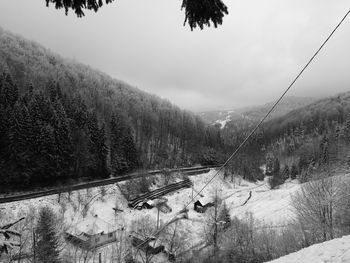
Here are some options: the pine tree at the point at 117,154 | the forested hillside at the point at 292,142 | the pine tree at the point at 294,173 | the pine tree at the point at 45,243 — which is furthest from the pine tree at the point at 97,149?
the pine tree at the point at 294,173

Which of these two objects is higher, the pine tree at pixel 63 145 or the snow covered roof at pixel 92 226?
the pine tree at pixel 63 145

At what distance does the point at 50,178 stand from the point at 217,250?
26256mm

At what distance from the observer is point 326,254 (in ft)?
26.5

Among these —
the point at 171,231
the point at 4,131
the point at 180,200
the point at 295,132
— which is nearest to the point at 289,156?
the point at 295,132

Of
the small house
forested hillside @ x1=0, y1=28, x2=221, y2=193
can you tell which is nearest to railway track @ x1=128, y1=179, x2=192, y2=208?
the small house

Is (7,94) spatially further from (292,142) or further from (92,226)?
(292,142)

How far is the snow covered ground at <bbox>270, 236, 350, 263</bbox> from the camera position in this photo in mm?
7510

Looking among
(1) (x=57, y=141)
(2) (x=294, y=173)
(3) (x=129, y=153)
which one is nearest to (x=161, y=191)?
(3) (x=129, y=153)

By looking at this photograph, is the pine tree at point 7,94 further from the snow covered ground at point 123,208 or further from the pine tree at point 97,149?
the snow covered ground at point 123,208

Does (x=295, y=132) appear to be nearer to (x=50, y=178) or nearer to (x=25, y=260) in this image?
(x=50, y=178)

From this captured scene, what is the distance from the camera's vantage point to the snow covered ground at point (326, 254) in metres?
7.51

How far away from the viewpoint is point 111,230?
96.0ft

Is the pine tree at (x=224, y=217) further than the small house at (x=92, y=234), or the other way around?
the pine tree at (x=224, y=217)

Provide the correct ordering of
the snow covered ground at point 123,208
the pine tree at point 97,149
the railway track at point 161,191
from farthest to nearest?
the pine tree at point 97,149
the railway track at point 161,191
the snow covered ground at point 123,208
